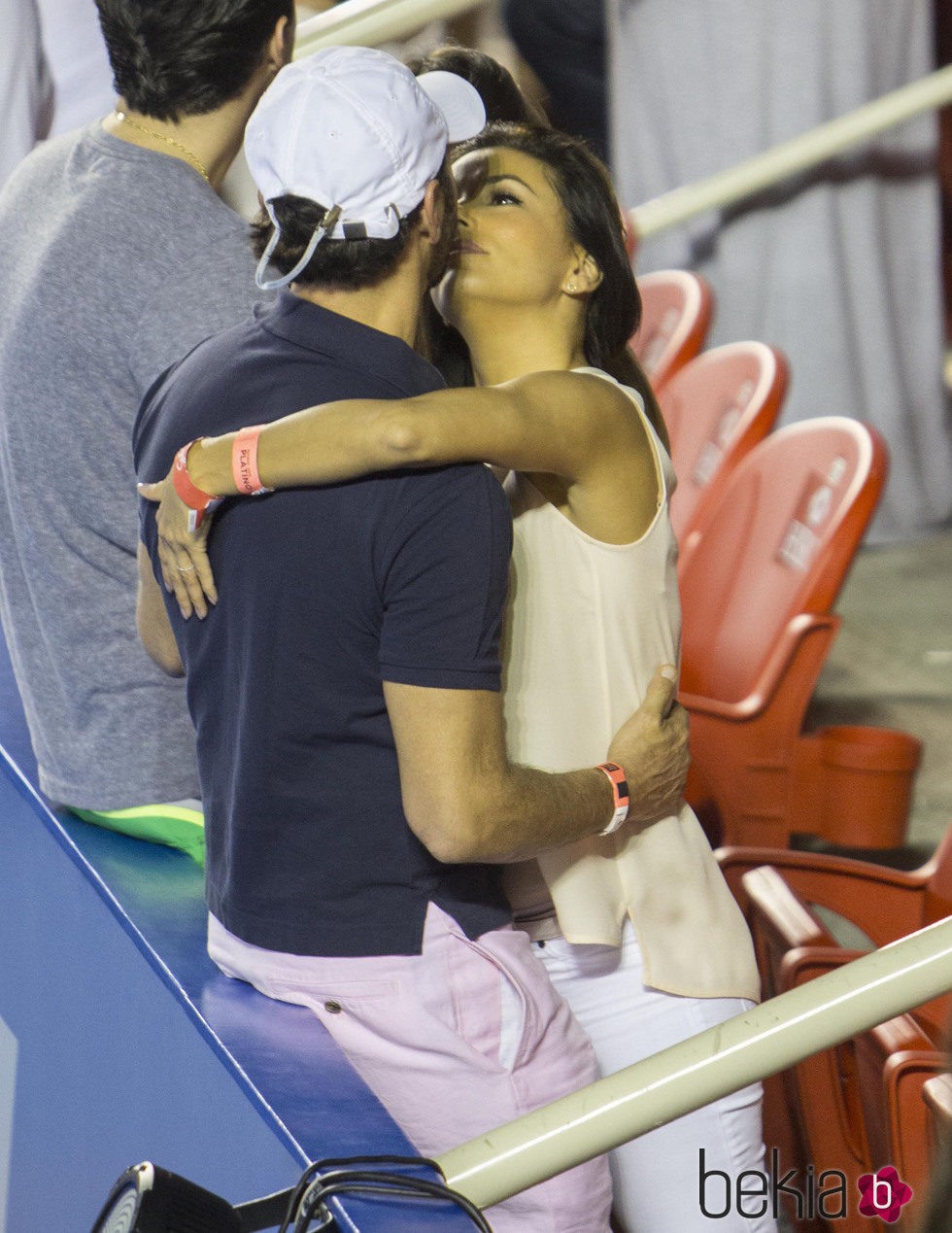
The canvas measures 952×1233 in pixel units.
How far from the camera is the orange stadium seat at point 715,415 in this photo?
368cm

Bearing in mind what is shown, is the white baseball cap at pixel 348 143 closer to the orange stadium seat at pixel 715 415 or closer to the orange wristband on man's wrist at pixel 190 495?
the orange wristband on man's wrist at pixel 190 495

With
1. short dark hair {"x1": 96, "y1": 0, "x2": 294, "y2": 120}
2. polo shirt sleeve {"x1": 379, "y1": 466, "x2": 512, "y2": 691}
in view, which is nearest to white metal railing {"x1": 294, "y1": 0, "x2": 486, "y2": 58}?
short dark hair {"x1": 96, "y1": 0, "x2": 294, "y2": 120}

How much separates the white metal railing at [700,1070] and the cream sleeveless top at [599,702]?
28cm

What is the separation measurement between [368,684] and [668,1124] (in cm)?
60

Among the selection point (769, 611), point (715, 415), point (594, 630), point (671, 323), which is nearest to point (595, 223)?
point (594, 630)

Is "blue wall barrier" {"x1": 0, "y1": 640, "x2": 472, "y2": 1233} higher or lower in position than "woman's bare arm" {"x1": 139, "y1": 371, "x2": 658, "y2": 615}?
lower

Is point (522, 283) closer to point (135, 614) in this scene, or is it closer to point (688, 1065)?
point (135, 614)

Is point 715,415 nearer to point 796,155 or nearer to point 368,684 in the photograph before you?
point 796,155

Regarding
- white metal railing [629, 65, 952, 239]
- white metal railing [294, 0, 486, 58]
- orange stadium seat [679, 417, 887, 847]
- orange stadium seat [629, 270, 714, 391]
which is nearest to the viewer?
orange stadium seat [679, 417, 887, 847]

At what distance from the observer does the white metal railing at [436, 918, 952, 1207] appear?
3.83ft

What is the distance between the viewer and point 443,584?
117 centimetres

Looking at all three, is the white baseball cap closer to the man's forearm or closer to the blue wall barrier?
the man's forearm

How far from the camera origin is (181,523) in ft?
4.24

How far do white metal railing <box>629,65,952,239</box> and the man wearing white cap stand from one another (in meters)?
3.98
